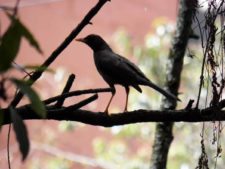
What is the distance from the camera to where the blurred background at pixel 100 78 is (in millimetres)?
4219

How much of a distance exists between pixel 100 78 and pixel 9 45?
177 inches

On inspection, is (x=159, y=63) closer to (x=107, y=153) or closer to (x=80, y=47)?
(x=107, y=153)

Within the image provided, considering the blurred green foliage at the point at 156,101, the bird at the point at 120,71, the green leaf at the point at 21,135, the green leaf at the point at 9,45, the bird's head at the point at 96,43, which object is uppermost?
the blurred green foliage at the point at 156,101

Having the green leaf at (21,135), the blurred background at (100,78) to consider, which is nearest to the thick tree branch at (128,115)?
the green leaf at (21,135)

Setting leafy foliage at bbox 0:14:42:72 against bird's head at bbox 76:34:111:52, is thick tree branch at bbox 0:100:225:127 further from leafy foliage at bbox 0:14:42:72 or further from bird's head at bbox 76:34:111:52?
bird's head at bbox 76:34:111:52

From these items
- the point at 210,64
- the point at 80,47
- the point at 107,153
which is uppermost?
the point at 80,47

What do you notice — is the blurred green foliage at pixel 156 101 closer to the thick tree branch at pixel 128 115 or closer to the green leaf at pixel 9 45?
the thick tree branch at pixel 128 115

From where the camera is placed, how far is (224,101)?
1069 mm

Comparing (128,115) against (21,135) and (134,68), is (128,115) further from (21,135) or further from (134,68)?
(134,68)

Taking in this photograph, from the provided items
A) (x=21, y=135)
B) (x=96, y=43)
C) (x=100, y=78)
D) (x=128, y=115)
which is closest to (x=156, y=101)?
(x=100, y=78)

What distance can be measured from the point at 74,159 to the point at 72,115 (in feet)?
12.6

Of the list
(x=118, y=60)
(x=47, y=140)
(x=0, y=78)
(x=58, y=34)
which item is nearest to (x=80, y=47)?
(x=58, y=34)

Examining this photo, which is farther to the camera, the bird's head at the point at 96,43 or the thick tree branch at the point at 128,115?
the bird's head at the point at 96,43

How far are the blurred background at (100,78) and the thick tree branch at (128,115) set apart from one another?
2.98m
